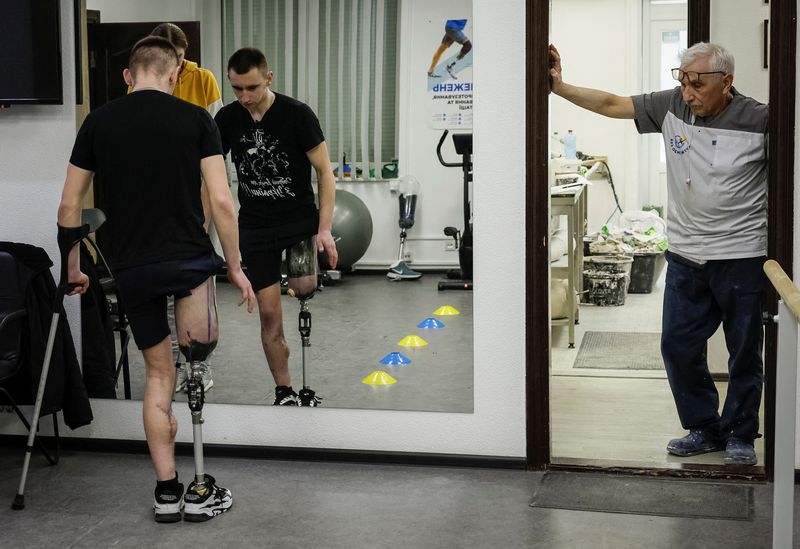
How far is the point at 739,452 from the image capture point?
376cm

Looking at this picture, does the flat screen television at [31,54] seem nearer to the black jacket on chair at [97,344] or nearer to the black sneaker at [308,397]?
the black jacket on chair at [97,344]

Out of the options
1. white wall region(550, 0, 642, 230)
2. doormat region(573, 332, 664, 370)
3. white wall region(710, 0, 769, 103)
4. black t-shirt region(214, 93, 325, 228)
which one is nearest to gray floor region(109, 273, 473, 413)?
black t-shirt region(214, 93, 325, 228)

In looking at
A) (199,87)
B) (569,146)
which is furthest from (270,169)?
(569,146)

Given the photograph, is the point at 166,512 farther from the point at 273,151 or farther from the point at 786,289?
the point at 786,289

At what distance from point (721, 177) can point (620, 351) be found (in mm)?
2259

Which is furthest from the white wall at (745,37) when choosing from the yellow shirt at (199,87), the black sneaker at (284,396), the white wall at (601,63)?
the white wall at (601,63)

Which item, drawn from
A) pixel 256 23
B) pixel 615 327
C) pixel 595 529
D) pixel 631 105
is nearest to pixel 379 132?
pixel 256 23

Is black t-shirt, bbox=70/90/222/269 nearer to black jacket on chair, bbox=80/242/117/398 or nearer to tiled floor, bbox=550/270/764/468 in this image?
black jacket on chair, bbox=80/242/117/398

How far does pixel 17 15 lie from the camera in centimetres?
386

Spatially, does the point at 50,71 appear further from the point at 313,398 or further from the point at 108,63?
the point at 313,398

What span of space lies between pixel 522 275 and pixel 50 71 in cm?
190

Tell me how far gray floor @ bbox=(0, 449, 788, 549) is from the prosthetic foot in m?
0.05

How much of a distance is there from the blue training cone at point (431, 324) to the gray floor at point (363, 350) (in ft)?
0.04

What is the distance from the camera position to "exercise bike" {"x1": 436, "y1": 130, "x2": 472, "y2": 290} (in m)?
3.73
